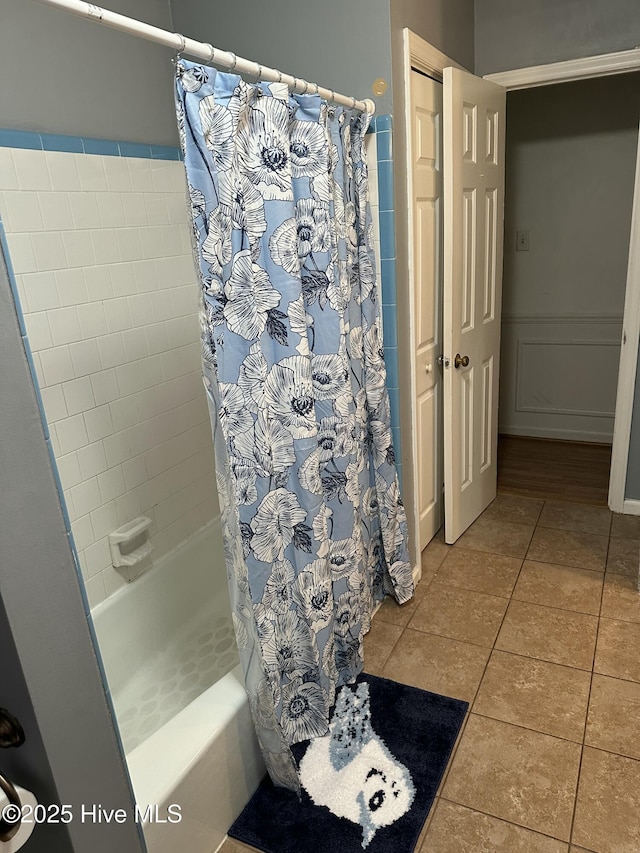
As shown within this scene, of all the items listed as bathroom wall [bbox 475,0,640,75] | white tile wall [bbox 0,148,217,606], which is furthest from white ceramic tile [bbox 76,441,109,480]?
bathroom wall [bbox 475,0,640,75]

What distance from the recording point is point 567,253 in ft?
12.7

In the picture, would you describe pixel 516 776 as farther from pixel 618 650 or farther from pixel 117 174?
pixel 117 174

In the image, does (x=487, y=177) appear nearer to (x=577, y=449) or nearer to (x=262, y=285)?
(x=262, y=285)

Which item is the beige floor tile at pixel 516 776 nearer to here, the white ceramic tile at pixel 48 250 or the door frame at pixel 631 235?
the door frame at pixel 631 235

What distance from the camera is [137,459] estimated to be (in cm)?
222

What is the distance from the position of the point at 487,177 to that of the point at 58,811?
2.72 m

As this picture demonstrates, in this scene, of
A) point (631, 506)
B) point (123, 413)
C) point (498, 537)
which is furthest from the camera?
point (631, 506)

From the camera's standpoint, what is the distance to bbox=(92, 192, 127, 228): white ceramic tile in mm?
2006

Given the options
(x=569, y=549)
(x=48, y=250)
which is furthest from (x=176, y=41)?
(x=569, y=549)

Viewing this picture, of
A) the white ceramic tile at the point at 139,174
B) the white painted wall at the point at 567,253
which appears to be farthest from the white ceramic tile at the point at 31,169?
the white painted wall at the point at 567,253

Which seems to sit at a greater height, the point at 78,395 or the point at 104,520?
the point at 78,395

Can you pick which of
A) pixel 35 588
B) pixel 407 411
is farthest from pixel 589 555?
pixel 35 588

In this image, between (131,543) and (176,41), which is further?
(131,543)

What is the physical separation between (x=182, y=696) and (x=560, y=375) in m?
3.14
